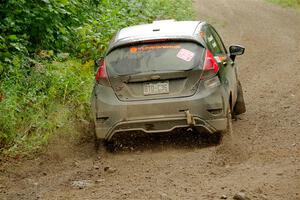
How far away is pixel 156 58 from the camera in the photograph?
778 centimetres

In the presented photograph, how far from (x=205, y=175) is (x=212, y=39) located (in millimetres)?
2652

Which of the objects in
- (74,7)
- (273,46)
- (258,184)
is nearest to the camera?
(258,184)

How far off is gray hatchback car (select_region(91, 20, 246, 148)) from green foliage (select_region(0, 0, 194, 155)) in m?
1.20

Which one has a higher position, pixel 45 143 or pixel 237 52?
pixel 237 52

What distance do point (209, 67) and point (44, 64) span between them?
3965mm

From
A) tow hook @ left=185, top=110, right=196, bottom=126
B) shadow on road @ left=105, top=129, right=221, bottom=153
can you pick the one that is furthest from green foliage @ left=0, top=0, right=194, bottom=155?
tow hook @ left=185, top=110, right=196, bottom=126

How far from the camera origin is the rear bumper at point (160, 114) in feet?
25.0

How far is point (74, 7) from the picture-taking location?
12.6 meters

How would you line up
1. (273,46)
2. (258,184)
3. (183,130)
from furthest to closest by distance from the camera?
(273,46) → (183,130) → (258,184)

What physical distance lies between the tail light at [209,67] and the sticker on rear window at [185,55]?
20cm

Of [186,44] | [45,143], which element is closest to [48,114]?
[45,143]

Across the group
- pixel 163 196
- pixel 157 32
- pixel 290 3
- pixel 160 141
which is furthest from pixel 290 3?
pixel 163 196

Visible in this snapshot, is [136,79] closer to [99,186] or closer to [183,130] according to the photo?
[183,130]

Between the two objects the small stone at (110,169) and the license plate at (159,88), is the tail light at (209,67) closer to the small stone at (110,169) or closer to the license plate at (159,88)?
the license plate at (159,88)
